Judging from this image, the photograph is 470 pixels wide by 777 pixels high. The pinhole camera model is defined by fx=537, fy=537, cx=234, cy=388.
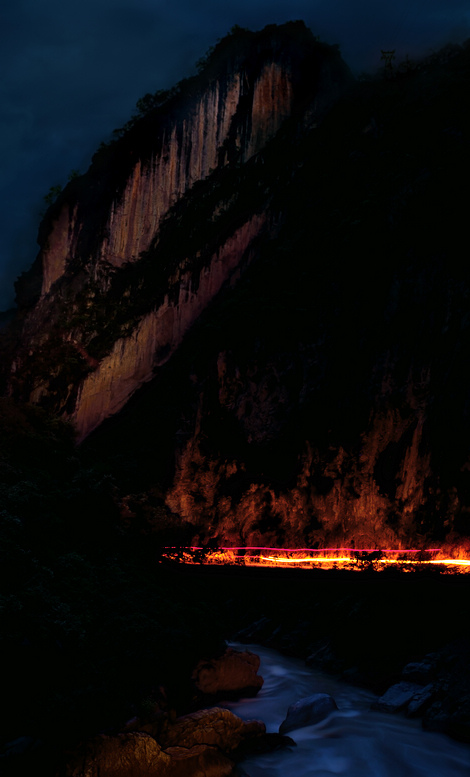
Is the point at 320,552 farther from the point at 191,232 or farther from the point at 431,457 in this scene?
the point at 191,232

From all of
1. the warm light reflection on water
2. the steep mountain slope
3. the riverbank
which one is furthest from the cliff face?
the riverbank

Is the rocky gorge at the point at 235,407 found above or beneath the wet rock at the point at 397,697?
above

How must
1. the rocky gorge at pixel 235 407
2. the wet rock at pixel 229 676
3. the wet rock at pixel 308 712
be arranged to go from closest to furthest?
1. the rocky gorge at pixel 235 407
2. the wet rock at pixel 229 676
3. the wet rock at pixel 308 712

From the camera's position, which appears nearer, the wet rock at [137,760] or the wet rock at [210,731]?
the wet rock at [137,760]

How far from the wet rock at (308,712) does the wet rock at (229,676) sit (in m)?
1.02

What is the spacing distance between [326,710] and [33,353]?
2461 centimetres

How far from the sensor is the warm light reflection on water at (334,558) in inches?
695

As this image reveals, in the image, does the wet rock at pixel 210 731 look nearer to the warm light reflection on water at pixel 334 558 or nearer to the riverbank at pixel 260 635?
the riverbank at pixel 260 635

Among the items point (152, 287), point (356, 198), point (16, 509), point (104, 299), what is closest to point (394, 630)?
point (16, 509)

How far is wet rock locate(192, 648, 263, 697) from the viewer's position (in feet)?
31.2

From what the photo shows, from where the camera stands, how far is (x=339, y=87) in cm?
2702

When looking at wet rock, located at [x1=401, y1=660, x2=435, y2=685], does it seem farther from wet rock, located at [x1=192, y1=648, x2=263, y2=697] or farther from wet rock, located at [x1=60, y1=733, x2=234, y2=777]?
wet rock, located at [x1=60, y1=733, x2=234, y2=777]

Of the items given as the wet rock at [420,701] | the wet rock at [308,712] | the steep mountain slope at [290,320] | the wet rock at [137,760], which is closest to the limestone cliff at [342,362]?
the steep mountain slope at [290,320]

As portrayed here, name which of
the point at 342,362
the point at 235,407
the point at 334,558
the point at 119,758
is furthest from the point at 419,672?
the point at 235,407
